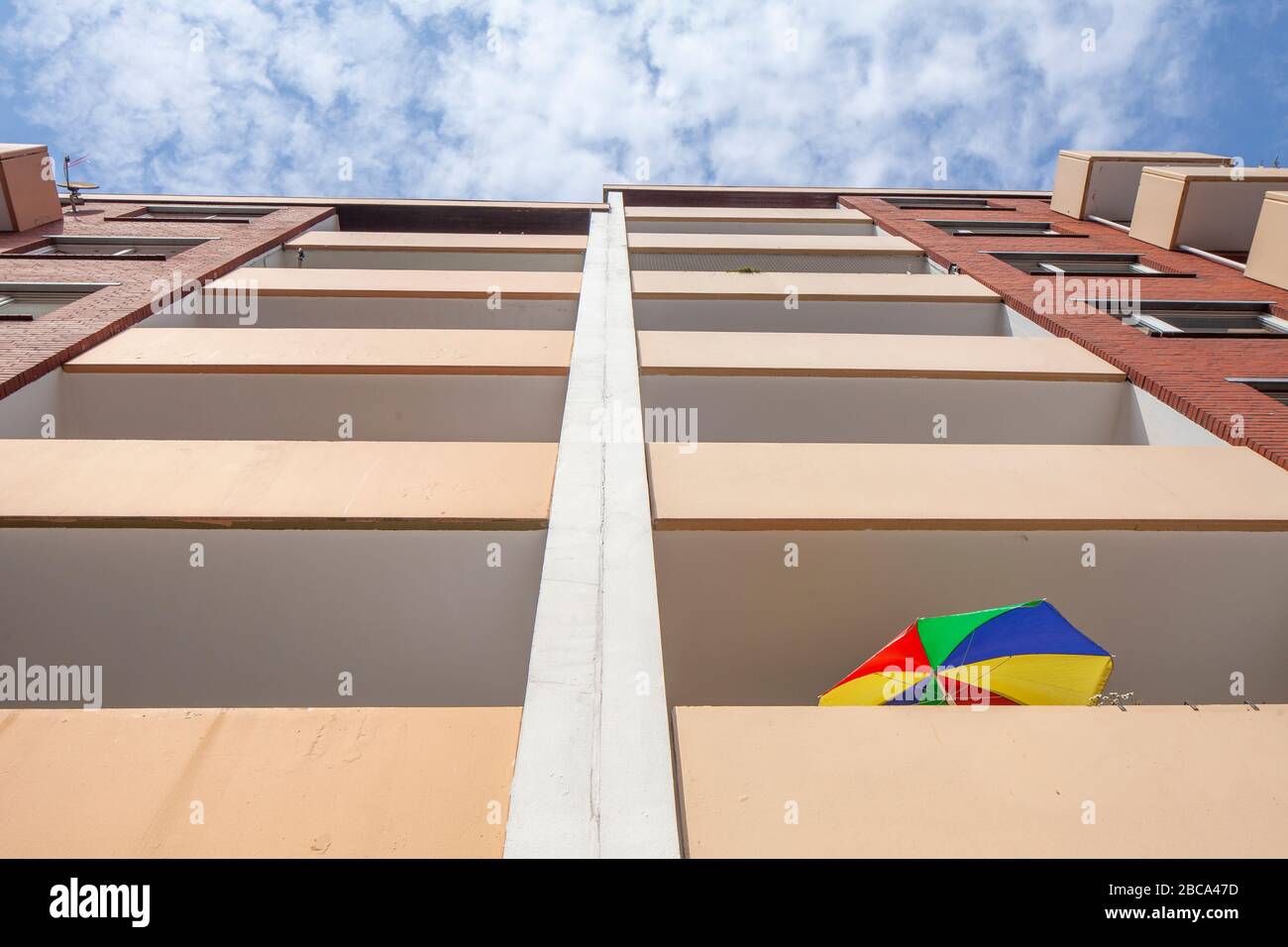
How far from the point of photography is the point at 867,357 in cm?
927

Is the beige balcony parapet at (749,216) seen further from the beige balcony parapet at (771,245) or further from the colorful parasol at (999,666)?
the colorful parasol at (999,666)

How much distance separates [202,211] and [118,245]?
4.40 m

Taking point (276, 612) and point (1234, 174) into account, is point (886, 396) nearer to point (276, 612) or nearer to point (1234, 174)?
point (276, 612)

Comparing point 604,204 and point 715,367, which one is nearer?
point 715,367

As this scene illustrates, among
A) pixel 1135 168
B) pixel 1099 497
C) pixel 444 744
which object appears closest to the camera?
pixel 444 744

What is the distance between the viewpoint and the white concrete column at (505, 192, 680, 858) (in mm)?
3648

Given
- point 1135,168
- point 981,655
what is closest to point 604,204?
point 1135,168

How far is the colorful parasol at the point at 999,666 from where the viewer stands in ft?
15.2

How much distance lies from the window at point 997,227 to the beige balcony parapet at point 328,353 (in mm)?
12471

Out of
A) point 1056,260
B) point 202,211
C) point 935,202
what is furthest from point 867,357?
point 202,211
